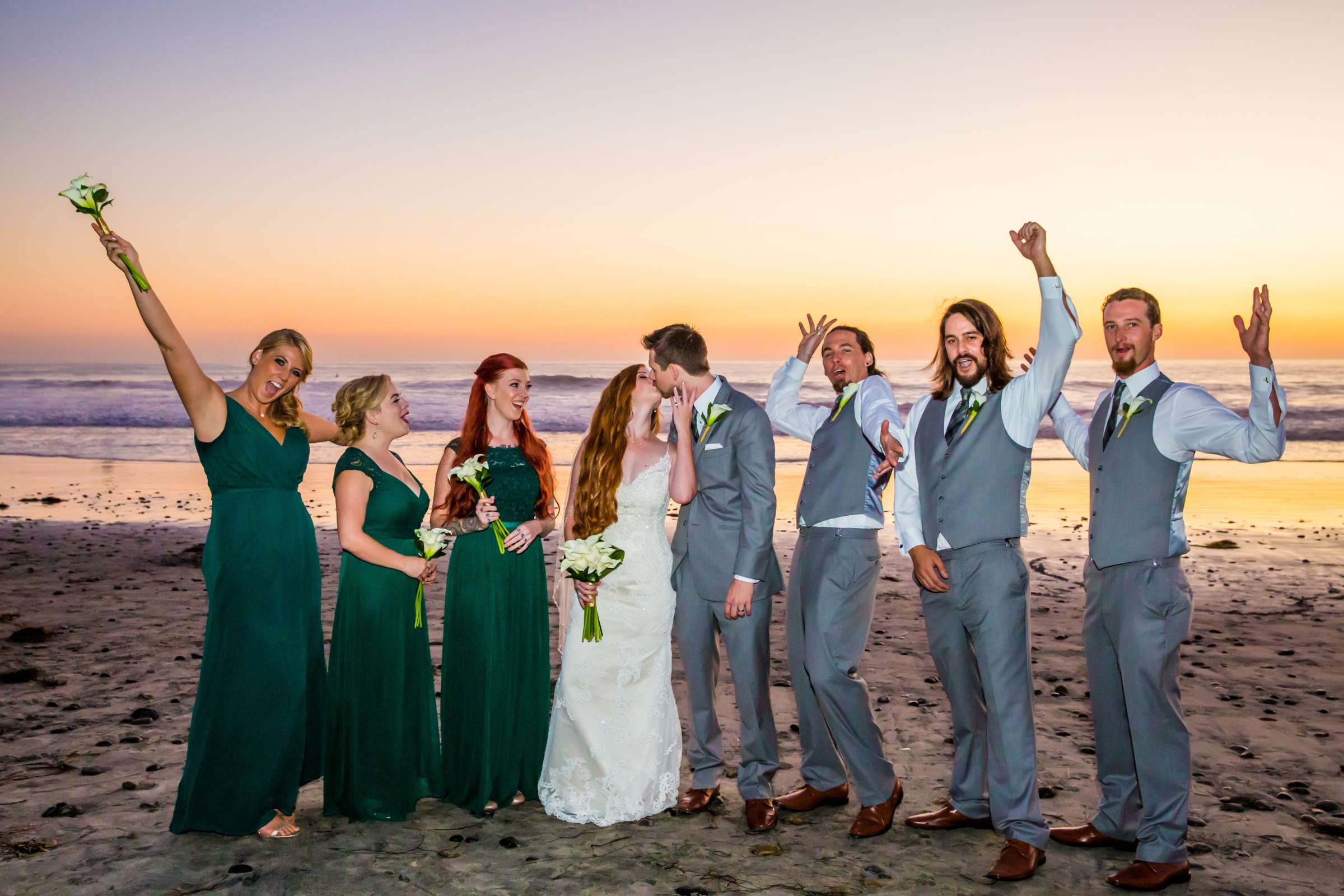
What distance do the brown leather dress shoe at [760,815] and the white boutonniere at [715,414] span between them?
199cm

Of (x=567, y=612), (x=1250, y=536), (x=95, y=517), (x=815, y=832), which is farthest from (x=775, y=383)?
(x=95, y=517)

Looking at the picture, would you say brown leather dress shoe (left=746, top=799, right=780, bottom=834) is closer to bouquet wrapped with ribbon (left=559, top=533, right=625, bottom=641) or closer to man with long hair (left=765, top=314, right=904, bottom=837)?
man with long hair (left=765, top=314, right=904, bottom=837)

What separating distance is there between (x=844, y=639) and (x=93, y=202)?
4302 millimetres

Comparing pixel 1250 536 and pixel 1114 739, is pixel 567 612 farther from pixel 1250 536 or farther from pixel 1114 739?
pixel 1250 536

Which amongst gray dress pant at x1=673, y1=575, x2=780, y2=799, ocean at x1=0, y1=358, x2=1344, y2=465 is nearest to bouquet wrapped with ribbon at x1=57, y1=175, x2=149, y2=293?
gray dress pant at x1=673, y1=575, x2=780, y2=799

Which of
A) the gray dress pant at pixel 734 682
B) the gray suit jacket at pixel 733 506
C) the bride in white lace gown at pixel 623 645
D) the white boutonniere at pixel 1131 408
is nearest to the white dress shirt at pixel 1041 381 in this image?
the white boutonniere at pixel 1131 408

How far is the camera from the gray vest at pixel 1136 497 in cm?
481

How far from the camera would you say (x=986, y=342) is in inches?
204

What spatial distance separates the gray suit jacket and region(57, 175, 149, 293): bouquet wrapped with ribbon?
2863mm

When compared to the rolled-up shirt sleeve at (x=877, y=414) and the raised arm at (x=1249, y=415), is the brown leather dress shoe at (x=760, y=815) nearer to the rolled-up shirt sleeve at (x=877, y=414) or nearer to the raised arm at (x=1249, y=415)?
the rolled-up shirt sleeve at (x=877, y=414)

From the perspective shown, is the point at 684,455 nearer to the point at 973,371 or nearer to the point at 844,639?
the point at 844,639

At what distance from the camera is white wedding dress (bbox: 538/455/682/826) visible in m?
5.54

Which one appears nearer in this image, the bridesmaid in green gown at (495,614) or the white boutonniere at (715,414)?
the white boutonniere at (715,414)

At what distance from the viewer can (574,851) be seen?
5.05 metres
